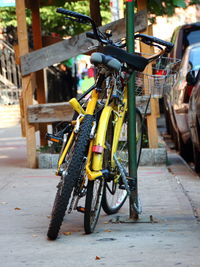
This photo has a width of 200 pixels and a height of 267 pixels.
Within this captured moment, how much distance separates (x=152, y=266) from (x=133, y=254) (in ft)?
1.14

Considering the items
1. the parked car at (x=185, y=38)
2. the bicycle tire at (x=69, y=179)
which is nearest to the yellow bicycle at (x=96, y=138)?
the bicycle tire at (x=69, y=179)

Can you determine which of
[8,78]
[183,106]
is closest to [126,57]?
[183,106]

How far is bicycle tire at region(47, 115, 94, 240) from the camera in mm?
4938

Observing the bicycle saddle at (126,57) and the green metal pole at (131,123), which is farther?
the green metal pole at (131,123)

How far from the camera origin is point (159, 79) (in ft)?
19.5

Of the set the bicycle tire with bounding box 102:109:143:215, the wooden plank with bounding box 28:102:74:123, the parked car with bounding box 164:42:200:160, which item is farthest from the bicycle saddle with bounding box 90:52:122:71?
the parked car with bounding box 164:42:200:160

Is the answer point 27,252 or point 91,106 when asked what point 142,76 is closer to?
point 91,106

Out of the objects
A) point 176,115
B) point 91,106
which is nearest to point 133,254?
point 91,106

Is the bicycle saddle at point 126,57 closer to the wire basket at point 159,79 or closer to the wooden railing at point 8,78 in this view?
the wire basket at point 159,79

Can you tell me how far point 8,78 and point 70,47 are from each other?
2000cm

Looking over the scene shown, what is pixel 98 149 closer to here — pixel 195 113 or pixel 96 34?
pixel 96 34

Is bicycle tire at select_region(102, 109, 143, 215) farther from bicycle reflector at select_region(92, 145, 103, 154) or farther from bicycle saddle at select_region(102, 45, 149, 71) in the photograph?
bicycle reflector at select_region(92, 145, 103, 154)

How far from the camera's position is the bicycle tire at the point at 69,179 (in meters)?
4.94

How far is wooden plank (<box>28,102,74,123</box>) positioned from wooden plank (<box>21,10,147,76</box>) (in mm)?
557
